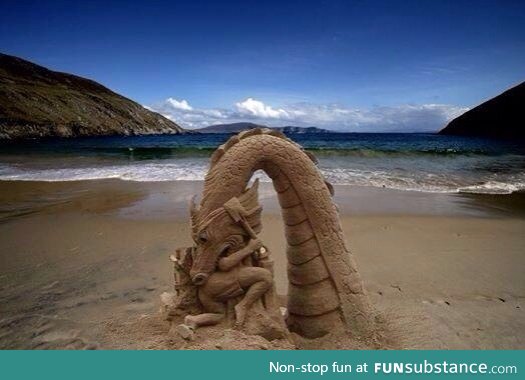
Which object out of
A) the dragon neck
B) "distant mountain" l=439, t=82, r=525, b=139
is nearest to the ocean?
the dragon neck

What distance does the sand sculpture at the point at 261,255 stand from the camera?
128 inches

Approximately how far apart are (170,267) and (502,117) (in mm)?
60573

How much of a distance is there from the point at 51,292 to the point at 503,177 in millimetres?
17575

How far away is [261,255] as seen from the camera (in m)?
3.45

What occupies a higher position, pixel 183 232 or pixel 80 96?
pixel 80 96

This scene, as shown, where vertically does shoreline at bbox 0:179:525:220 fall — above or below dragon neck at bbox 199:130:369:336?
below

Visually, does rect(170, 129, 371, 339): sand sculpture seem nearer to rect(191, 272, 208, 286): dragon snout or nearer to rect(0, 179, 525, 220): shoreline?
rect(191, 272, 208, 286): dragon snout

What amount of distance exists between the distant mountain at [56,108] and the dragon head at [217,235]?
161ft

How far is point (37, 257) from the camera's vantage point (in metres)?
6.58

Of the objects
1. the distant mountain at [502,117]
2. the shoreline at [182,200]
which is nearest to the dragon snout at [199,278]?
the shoreline at [182,200]

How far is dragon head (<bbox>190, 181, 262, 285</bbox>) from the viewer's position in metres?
3.24

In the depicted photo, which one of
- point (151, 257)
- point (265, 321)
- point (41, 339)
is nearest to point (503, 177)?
point (151, 257)

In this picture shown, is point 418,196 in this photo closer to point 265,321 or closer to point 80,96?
point 265,321

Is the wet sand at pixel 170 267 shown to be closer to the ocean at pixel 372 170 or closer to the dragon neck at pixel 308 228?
the dragon neck at pixel 308 228
